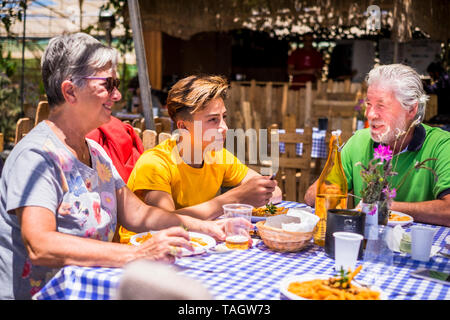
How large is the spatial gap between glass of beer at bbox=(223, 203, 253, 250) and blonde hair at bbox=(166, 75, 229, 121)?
676 mm

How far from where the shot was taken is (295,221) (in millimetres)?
1985

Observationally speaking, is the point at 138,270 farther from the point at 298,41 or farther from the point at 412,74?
the point at 298,41

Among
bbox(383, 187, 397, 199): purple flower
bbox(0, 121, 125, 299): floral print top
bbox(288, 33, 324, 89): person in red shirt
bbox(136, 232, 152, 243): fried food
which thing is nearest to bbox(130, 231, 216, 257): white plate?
bbox(136, 232, 152, 243): fried food

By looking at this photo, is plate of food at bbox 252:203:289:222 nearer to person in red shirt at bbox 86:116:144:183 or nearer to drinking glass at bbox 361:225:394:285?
drinking glass at bbox 361:225:394:285

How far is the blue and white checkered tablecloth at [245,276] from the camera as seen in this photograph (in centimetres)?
145

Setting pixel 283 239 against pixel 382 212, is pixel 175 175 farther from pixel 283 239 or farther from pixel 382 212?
pixel 382 212

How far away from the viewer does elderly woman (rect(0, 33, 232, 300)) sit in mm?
1597

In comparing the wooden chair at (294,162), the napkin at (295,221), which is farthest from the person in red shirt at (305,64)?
the napkin at (295,221)

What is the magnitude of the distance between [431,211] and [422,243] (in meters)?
0.68

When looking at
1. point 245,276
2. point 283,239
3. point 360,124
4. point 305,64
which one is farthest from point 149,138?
point 305,64

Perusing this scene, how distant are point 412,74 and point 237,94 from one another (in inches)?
260

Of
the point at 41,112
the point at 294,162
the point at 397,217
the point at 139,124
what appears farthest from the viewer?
the point at 294,162

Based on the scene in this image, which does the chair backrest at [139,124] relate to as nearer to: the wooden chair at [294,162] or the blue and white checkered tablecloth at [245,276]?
the wooden chair at [294,162]

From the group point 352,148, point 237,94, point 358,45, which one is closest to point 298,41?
point 358,45
